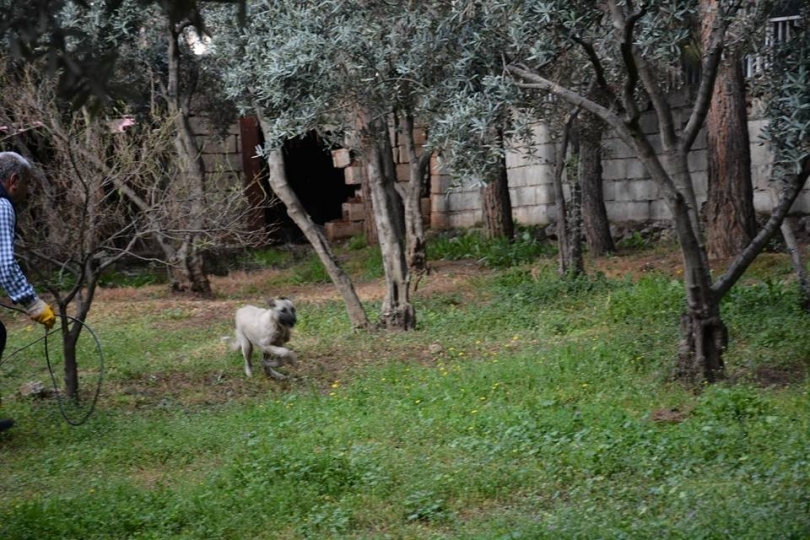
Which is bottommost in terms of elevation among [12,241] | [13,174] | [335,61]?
[12,241]

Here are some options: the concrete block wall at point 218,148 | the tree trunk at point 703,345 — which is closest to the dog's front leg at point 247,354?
the tree trunk at point 703,345

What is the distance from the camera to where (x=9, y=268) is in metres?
8.17

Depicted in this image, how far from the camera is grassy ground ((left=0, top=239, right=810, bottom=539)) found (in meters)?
6.76

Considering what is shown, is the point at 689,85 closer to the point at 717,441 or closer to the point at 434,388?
the point at 434,388

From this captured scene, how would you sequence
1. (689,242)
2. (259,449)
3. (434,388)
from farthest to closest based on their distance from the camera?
(434,388), (689,242), (259,449)

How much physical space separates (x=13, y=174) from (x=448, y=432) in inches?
157

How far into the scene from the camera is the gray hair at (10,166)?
8.52 metres

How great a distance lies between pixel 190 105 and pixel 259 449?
12.0 m

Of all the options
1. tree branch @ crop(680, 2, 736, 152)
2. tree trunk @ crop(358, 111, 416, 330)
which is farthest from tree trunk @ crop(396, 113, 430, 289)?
tree branch @ crop(680, 2, 736, 152)

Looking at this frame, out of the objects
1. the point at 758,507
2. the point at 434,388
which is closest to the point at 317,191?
the point at 434,388

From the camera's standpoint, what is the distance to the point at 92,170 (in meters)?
11.4

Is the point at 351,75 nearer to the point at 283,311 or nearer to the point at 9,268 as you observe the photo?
the point at 283,311

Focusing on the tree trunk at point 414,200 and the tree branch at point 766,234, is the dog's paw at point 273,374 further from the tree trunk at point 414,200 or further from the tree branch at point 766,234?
the tree branch at point 766,234

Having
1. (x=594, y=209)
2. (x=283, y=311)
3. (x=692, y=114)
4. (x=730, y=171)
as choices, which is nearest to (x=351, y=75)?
(x=283, y=311)
